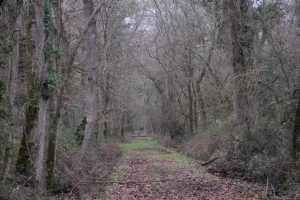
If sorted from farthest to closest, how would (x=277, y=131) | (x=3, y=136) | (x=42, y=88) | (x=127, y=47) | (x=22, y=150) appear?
(x=127, y=47) → (x=277, y=131) → (x=22, y=150) → (x=42, y=88) → (x=3, y=136)

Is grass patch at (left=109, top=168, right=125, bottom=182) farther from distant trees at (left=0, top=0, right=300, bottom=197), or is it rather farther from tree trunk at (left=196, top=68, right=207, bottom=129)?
tree trunk at (left=196, top=68, right=207, bottom=129)

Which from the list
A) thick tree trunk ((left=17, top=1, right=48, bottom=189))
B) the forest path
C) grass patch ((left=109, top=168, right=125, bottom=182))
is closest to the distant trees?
thick tree trunk ((left=17, top=1, right=48, bottom=189))

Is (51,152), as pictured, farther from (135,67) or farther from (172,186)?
(135,67)

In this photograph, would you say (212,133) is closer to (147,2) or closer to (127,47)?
(127,47)

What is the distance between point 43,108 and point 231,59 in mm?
10782

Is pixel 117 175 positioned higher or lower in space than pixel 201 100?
lower

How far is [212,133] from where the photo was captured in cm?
2556

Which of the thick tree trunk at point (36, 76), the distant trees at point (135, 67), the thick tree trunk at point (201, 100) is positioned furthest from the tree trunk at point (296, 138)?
the thick tree trunk at point (201, 100)

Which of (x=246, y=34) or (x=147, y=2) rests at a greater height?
(x=147, y=2)

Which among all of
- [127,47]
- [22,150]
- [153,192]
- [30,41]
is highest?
[127,47]

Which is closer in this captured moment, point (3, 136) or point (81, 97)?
point (3, 136)

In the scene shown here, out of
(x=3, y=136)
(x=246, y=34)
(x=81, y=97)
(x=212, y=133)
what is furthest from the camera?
(x=81, y=97)

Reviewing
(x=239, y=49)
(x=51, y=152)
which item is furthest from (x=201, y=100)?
(x=51, y=152)

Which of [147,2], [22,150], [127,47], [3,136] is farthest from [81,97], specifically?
[3,136]
